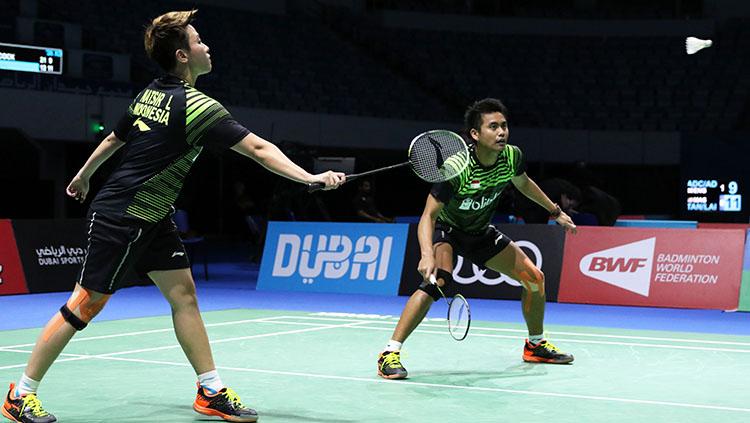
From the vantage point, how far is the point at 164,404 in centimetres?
556

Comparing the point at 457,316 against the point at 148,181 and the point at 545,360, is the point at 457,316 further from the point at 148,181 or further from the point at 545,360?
the point at 148,181

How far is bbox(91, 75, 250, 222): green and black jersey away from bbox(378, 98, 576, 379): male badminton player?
1754 mm

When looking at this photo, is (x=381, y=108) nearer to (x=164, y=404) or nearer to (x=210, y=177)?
(x=210, y=177)

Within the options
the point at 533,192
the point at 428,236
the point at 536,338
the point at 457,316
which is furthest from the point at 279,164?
the point at 536,338

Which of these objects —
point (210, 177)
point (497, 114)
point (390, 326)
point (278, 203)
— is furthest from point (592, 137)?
point (497, 114)

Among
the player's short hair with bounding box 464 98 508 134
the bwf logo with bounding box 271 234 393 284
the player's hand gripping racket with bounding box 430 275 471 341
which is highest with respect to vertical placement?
the player's short hair with bounding box 464 98 508 134

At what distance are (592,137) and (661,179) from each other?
2.29 m

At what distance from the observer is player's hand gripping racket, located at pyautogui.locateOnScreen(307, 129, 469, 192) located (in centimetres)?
618

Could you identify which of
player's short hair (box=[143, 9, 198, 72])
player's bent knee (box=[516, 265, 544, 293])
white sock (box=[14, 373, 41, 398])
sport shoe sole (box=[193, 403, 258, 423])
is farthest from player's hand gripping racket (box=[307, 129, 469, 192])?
white sock (box=[14, 373, 41, 398])

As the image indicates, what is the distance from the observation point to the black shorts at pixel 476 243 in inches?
268

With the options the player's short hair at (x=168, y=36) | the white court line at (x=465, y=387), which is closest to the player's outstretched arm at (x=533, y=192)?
the white court line at (x=465, y=387)

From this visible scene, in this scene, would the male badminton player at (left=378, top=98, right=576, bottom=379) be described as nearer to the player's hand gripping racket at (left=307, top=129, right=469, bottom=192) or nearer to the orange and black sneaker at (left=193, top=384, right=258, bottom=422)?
the player's hand gripping racket at (left=307, top=129, right=469, bottom=192)

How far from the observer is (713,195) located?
Answer: 22.4m

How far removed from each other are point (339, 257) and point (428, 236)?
22.5 ft
